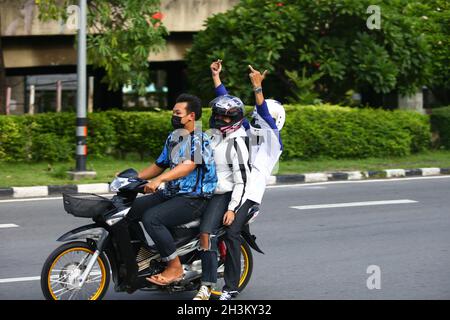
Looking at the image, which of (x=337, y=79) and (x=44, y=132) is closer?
(x=44, y=132)

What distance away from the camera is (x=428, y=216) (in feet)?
39.2

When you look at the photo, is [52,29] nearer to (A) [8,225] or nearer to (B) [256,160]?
(A) [8,225]

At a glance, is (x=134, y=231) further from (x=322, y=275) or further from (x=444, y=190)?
(x=444, y=190)

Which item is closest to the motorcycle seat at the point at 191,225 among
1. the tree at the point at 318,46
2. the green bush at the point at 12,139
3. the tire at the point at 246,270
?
the tire at the point at 246,270

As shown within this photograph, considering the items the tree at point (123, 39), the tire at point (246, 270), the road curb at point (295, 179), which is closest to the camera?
the tire at point (246, 270)

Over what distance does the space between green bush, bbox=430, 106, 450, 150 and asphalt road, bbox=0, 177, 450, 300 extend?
6632 mm

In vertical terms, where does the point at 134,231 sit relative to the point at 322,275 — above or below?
above

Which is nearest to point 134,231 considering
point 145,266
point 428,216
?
point 145,266

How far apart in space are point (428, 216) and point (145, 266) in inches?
227

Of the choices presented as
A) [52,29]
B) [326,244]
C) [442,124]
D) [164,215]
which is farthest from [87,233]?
[442,124]

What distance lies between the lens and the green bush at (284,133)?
1694 cm

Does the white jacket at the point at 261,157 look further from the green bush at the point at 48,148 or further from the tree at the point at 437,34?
the tree at the point at 437,34

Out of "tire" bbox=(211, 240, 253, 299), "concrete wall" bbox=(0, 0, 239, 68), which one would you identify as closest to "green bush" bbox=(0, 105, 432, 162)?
"concrete wall" bbox=(0, 0, 239, 68)

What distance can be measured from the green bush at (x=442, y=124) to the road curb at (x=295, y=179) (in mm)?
3423
